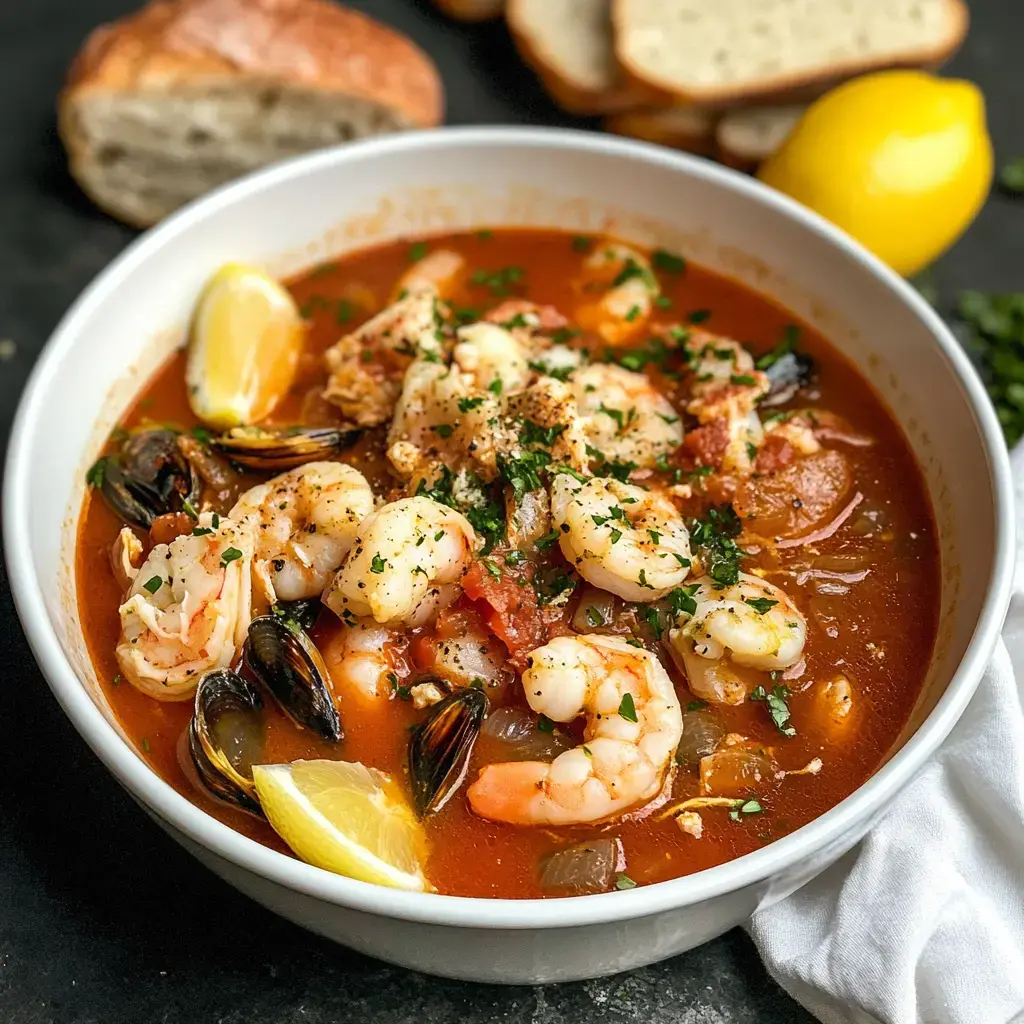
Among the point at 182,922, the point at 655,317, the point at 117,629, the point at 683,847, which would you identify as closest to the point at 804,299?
the point at 655,317

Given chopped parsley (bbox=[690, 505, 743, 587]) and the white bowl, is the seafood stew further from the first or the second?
the white bowl

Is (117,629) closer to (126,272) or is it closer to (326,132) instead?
(126,272)

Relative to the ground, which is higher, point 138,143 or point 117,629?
point 138,143

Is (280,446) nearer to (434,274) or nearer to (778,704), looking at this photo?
(434,274)

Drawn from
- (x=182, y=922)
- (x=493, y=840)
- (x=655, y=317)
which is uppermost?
(x=655, y=317)

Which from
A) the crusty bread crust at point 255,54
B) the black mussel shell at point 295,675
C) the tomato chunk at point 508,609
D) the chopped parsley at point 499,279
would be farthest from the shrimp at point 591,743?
the crusty bread crust at point 255,54

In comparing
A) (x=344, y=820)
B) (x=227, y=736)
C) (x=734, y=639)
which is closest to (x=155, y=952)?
(x=227, y=736)

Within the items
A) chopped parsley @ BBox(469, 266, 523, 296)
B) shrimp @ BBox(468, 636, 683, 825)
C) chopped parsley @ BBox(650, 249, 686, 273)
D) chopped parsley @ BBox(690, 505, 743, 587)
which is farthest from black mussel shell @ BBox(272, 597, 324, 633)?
chopped parsley @ BBox(650, 249, 686, 273)
